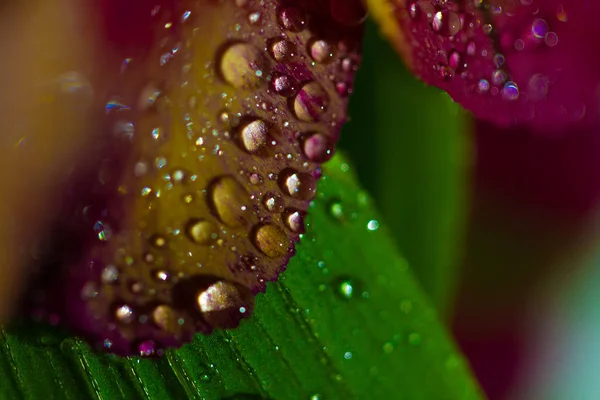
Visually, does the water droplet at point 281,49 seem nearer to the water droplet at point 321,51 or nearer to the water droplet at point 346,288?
the water droplet at point 321,51

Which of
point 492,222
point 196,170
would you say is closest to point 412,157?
point 492,222

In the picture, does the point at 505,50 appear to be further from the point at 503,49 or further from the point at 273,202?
the point at 273,202

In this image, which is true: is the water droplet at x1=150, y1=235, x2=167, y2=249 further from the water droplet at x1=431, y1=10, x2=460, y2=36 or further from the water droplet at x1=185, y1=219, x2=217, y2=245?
Result: the water droplet at x1=431, y1=10, x2=460, y2=36

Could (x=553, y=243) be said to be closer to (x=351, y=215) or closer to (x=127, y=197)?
(x=351, y=215)

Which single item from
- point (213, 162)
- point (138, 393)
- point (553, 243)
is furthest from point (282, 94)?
point (553, 243)

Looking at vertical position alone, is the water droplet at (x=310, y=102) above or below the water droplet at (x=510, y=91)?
above

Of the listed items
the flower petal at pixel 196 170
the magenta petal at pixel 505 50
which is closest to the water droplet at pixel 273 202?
the flower petal at pixel 196 170

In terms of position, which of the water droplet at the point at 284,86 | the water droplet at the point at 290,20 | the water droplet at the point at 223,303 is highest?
the water droplet at the point at 290,20
